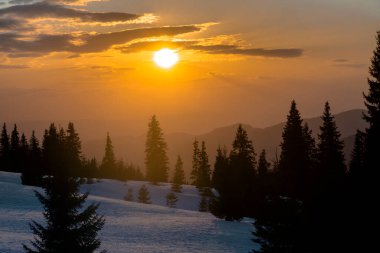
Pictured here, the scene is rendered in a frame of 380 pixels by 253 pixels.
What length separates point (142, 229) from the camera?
36.1 metres

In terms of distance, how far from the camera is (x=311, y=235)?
11.4m

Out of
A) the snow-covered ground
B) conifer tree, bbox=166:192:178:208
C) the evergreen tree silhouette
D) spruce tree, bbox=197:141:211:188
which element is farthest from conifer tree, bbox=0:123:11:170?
the snow-covered ground

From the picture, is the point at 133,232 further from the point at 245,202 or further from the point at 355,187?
the point at 355,187

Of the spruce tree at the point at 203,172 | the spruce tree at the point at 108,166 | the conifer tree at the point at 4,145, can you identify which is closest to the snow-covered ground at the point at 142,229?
the spruce tree at the point at 203,172

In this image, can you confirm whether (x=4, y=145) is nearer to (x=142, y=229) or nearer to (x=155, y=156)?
(x=155, y=156)

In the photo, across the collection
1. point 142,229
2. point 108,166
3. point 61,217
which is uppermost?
point 108,166

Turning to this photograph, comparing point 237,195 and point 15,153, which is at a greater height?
point 15,153

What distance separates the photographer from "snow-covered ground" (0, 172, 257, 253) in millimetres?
29984

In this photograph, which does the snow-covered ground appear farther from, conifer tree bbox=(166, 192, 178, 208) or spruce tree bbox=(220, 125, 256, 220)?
conifer tree bbox=(166, 192, 178, 208)

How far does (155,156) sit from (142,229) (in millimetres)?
56339

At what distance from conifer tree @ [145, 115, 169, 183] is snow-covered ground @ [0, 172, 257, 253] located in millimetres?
37731

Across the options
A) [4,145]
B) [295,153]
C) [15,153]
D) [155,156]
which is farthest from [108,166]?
[295,153]

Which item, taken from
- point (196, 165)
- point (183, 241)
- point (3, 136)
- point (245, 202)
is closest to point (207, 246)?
point (183, 241)

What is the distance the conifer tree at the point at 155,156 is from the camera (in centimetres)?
9081
